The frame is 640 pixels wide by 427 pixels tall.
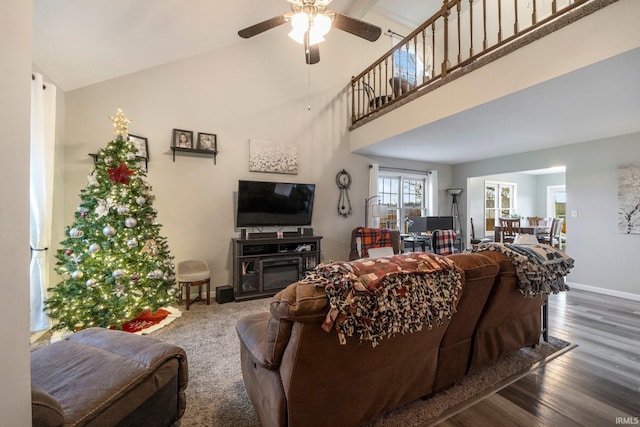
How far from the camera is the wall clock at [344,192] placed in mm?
4945

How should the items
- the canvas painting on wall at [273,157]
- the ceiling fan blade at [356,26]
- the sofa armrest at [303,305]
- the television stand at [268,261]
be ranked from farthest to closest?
1. the canvas painting on wall at [273,157]
2. the television stand at [268,261]
3. the ceiling fan blade at [356,26]
4. the sofa armrest at [303,305]

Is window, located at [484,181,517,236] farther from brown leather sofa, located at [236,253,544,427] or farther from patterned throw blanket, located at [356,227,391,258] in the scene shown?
brown leather sofa, located at [236,253,544,427]

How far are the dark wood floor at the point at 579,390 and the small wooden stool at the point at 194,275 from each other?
2.89 metres

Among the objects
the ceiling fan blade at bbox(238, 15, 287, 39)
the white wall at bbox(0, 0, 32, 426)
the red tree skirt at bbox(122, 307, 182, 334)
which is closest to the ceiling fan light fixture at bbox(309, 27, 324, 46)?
the ceiling fan blade at bbox(238, 15, 287, 39)

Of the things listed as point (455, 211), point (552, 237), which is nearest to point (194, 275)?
point (455, 211)

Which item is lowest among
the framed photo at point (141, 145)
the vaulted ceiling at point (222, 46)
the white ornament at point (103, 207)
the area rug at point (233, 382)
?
the area rug at point (233, 382)

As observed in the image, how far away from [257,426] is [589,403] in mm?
1997

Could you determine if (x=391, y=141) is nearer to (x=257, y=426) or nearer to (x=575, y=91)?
(x=575, y=91)

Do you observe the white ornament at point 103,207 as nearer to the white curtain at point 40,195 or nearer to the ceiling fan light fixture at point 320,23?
the white curtain at point 40,195

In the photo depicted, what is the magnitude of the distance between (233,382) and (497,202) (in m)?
7.91

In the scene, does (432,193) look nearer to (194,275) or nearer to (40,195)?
(194,275)

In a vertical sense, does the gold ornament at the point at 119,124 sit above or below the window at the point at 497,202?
above

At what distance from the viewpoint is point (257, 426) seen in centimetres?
149

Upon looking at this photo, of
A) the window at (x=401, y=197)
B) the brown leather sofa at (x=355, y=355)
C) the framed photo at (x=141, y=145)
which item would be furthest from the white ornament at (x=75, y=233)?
the window at (x=401, y=197)
